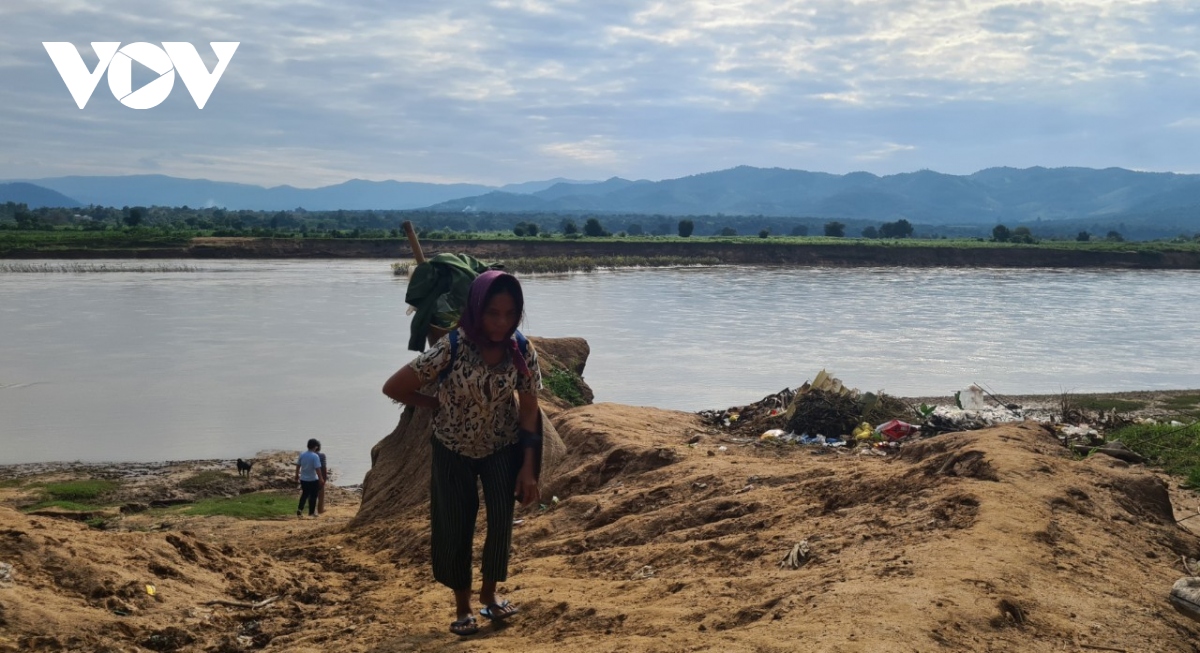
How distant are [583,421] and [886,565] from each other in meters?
4.69

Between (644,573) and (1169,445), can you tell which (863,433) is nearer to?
(1169,445)

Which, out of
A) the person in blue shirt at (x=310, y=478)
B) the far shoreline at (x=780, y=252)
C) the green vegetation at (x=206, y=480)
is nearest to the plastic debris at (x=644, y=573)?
the person in blue shirt at (x=310, y=478)

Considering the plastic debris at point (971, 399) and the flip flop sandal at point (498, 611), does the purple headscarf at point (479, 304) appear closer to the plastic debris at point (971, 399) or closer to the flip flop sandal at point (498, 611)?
the flip flop sandal at point (498, 611)

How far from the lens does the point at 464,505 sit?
4430 mm


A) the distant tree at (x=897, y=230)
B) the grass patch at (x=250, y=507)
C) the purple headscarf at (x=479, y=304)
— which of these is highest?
the distant tree at (x=897, y=230)

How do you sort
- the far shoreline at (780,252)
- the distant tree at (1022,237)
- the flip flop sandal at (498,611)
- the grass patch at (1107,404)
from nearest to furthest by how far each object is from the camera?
the flip flop sandal at (498,611)
the grass patch at (1107,404)
the far shoreline at (780,252)
the distant tree at (1022,237)

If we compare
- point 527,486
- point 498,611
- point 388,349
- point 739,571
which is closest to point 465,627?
point 498,611

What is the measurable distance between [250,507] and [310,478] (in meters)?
0.94

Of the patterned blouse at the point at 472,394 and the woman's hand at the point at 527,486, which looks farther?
the woman's hand at the point at 527,486

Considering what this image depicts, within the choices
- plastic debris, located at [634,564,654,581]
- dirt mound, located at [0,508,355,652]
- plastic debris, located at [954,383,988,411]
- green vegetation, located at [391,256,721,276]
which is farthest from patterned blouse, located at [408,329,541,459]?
green vegetation, located at [391,256,721,276]

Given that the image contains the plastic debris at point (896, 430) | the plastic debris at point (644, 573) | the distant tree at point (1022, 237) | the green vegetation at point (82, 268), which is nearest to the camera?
the plastic debris at point (644, 573)

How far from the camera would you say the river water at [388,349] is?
1546 centimetres

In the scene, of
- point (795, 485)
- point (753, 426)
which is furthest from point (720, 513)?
point (753, 426)

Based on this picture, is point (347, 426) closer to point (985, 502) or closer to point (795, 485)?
point (795, 485)
